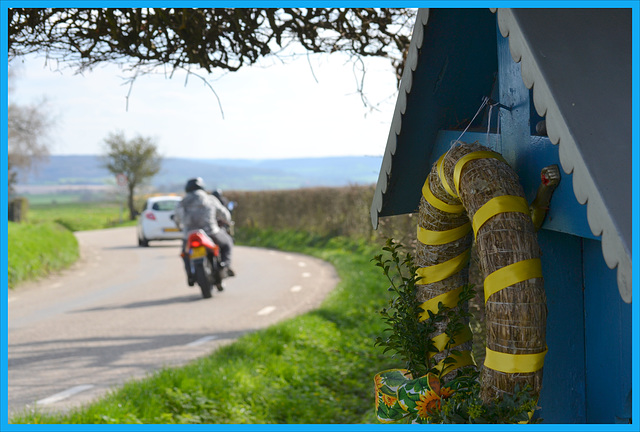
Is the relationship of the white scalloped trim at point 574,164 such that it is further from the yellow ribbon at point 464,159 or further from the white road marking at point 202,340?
the white road marking at point 202,340

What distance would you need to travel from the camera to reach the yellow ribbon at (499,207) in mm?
2078

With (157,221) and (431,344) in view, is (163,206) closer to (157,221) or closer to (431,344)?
(157,221)

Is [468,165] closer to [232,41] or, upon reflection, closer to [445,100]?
[445,100]

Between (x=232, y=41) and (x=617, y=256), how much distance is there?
3.51 metres

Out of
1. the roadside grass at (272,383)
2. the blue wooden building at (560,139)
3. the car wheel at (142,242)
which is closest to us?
the blue wooden building at (560,139)

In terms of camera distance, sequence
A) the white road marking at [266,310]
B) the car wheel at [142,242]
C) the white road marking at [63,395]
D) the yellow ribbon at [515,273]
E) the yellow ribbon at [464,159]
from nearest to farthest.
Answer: the yellow ribbon at [515,273] → the yellow ribbon at [464,159] → the white road marking at [63,395] → the white road marking at [266,310] → the car wheel at [142,242]

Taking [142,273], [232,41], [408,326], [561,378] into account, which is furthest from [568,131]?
[142,273]

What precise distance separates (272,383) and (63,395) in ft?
5.87

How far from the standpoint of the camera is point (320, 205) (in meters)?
22.4

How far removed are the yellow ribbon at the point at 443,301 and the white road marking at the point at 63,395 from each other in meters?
4.22

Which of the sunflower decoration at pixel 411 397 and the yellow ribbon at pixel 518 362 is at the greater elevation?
the yellow ribbon at pixel 518 362

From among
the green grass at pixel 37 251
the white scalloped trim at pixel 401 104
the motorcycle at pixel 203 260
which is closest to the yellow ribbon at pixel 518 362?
the white scalloped trim at pixel 401 104

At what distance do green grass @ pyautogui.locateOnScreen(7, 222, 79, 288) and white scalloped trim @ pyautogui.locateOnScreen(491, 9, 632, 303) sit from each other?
1177 cm

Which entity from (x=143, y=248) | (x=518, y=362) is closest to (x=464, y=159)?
(x=518, y=362)
